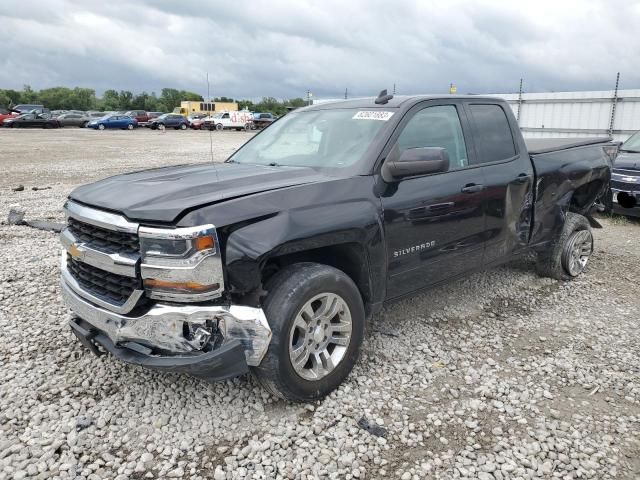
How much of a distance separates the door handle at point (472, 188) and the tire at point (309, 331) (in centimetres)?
132

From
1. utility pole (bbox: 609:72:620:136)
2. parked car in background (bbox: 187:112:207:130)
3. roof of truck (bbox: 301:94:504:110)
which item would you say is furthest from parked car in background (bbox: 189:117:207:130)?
roof of truck (bbox: 301:94:504:110)

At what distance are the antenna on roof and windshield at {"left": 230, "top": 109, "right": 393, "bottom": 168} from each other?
161mm

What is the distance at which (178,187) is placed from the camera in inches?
123

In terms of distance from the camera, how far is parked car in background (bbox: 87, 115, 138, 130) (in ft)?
138

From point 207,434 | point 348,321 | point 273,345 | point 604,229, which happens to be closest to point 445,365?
point 348,321

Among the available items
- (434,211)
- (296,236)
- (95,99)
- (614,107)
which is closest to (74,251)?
(296,236)

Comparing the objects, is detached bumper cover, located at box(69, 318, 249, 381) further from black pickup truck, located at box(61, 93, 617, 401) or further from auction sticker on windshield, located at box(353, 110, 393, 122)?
auction sticker on windshield, located at box(353, 110, 393, 122)

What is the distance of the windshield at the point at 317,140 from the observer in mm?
3725

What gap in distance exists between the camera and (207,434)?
9.81 ft

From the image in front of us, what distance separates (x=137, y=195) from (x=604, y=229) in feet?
24.5

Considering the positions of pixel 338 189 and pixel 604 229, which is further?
pixel 604 229

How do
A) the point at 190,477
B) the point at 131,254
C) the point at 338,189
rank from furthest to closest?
the point at 338,189 → the point at 131,254 → the point at 190,477

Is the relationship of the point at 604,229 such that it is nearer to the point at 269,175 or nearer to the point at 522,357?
the point at 522,357

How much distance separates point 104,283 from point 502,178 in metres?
3.15
